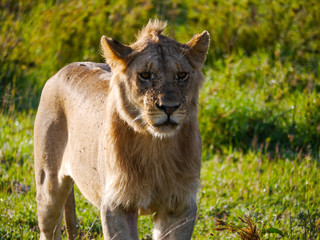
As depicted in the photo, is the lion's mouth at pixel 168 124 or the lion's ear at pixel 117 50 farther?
the lion's ear at pixel 117 50

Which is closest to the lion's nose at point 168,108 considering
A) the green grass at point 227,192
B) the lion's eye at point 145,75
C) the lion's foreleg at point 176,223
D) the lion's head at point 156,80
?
the lion's head at point 156,80

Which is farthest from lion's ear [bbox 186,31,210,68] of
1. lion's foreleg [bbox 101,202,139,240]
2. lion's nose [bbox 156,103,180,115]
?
lion's foreleg [bbox 101,202,139,240]

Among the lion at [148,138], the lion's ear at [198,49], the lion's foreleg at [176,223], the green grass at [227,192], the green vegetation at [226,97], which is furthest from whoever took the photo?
the green vegetation at [226,97]

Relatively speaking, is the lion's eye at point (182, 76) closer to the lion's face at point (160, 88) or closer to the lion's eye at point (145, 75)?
the lion's face at point (160, 88)

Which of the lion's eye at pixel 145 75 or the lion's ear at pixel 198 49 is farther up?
the lion's ear at pixel 198 49

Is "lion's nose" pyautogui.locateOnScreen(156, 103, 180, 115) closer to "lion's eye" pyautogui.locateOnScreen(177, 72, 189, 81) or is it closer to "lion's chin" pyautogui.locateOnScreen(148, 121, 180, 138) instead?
"lion's chin" pyautogui.locateOnScreen(148, 121, 180, 138)

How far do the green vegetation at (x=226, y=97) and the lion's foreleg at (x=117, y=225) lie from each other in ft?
0.65

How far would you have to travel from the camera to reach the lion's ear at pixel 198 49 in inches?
145

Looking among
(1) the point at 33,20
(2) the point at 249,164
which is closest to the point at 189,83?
(2) the point at 249,164

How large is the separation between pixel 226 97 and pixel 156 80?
13.2 ft

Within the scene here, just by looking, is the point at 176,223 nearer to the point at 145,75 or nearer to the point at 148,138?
the point at 148,138

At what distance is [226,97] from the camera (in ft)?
24.0

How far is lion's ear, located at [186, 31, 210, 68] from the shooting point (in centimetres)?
367

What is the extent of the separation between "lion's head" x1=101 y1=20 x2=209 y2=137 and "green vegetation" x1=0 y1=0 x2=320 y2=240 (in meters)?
0.86
